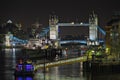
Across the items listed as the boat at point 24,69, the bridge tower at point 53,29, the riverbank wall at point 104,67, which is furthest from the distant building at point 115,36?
the bridge tower at point 53,29

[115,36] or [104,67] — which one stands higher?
[115,36]

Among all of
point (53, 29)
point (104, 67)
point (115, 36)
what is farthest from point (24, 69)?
point (53, 29)

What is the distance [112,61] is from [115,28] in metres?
13.1

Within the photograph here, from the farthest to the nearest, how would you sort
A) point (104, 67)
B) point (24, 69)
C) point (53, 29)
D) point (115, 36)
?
point (53, 29)
point (115, 36)
point (104, 67)
point (24, 69)

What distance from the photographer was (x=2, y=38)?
126m

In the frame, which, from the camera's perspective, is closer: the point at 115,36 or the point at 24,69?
the point at 24,69

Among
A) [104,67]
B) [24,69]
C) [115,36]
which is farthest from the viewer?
[115,36]

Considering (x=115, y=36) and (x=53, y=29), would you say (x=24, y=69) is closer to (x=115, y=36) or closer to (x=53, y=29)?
(x=115, y=36)

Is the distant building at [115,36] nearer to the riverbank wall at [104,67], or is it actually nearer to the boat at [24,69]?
the riverbank wall at [104,67]

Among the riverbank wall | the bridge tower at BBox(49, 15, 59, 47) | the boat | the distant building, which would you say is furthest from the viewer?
the bridge tower at BBox(49, 15, 59, 47)

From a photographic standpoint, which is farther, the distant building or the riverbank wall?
the distant building

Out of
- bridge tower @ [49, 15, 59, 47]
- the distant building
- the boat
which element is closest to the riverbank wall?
the distant building

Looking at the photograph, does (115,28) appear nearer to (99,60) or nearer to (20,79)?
(99,60)

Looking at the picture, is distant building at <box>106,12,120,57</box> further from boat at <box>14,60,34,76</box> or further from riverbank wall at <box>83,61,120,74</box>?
boat at <box>14,60,34,76</box>
